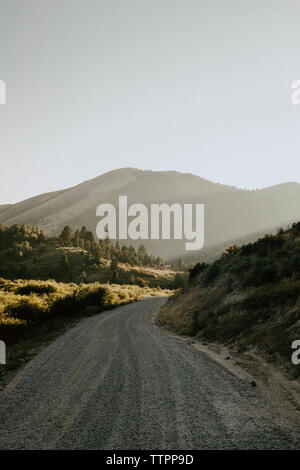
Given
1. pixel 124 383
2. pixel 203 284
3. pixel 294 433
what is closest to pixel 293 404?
pixel 294 433

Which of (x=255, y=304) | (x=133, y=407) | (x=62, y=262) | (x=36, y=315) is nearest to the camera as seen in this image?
→ (x=133, y=407)

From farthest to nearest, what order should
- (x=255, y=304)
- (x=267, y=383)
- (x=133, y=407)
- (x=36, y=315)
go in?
1. (x=36, y=315)
2. (x=255, y=304)
3. (x=267, y=383)
4. (x=133, y=407)

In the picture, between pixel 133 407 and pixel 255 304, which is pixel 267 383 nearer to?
pixel 133 407

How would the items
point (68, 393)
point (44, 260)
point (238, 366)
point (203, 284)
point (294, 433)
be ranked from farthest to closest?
point (44, 260)
point (203, 284)
point (238, 366)
point (68, 393)
point (294, 433)

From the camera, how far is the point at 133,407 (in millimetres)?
5652

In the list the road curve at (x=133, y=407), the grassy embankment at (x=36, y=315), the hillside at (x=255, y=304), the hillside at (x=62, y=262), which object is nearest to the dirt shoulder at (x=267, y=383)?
the road curve at (x=133, y=407)

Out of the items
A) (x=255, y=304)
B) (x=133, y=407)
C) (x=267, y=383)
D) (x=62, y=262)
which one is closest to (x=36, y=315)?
(x=255, y=304)

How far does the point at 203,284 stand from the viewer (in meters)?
21.3

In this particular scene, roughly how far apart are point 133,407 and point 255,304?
8104 mm

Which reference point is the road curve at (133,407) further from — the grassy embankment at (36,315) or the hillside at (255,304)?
the grassy embankment at (36,315)

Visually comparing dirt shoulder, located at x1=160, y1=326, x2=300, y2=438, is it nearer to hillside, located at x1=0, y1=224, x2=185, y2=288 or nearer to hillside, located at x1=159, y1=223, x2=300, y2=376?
hillside, located at x1=159, y1=223, x2=300, y2=376

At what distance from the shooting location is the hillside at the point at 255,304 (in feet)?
30.7
